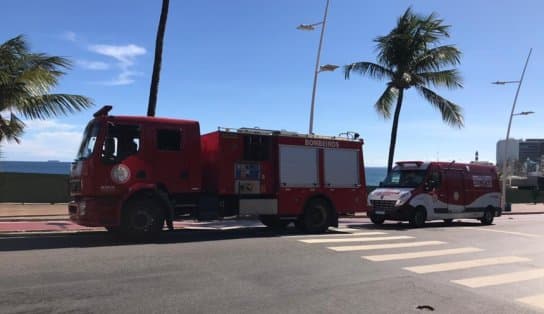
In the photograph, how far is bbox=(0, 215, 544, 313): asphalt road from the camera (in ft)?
22.5

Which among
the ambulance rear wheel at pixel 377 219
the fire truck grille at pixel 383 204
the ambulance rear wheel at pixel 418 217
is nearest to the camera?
the fire truck grille at pixel 383 204

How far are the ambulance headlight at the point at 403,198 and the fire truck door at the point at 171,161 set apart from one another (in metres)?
8.78

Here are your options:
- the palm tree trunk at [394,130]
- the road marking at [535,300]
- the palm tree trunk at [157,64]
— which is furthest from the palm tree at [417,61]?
the road marking at [535,300]

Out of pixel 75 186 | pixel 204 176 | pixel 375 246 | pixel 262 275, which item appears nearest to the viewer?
pixel 262 275

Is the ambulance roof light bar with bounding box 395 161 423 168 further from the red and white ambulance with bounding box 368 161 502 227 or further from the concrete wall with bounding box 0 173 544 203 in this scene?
the concrete wall with bounding box 0 173 544 203

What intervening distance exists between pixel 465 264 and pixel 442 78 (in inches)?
714

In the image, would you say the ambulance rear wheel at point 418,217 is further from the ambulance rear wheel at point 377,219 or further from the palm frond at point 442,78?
the palm frond at point 442,78

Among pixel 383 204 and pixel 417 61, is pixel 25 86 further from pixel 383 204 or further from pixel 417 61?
pixel 417 61

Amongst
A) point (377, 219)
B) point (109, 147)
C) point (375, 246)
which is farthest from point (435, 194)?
point (109, 147)

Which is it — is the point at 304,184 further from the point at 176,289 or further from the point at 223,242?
the point at 176,289

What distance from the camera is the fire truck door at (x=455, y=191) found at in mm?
20719

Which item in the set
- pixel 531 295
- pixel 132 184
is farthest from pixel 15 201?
pixel 531 295

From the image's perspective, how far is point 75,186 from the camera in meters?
12.5

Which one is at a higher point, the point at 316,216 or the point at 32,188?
the point at 32,188
